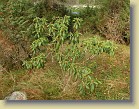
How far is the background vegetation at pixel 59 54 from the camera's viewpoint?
5.99 metres

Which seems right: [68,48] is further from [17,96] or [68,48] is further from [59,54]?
[17,96]

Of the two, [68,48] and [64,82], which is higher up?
[68,48]

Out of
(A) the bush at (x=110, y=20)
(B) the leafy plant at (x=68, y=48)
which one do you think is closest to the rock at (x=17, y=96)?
(B) the leafy plant at (x=68, y=48)

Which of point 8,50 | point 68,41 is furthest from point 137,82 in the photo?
point 8,50

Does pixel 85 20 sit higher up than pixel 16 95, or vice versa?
pixel 85 20

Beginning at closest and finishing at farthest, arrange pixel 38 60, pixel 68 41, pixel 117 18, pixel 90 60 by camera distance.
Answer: pixel 38 60
pixel 68 41
pixel 90 60
pixel 117 18

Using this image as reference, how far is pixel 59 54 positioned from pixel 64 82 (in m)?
0.53

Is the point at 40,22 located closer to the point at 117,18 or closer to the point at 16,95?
the point at 16,95

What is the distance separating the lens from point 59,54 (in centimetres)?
606

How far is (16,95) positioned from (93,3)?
120 inches

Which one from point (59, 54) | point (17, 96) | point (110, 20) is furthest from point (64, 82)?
point (110, 20)

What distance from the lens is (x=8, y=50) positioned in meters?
6.68

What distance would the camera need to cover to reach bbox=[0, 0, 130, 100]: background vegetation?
5986 mm

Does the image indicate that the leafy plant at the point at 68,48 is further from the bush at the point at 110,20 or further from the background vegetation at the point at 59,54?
the bush at the point at 110,20
